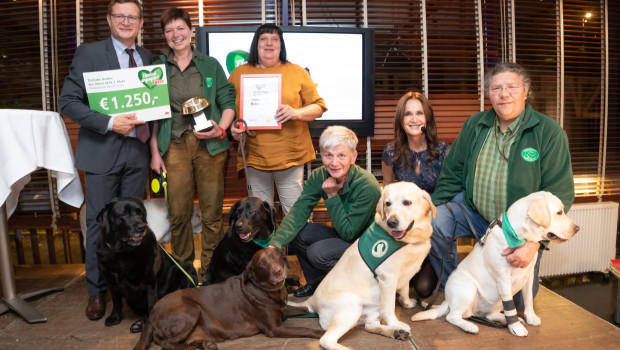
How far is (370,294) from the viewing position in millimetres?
1925

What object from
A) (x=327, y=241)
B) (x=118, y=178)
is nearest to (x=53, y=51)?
(x=118, y=178)

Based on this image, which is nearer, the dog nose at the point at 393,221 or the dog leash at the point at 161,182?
the dog nose at the point at 393,221

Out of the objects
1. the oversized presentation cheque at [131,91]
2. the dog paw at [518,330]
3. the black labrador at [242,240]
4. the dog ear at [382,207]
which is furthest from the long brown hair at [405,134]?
the oversized presentation cheque at [131,91]

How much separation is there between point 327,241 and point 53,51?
3.35 meters

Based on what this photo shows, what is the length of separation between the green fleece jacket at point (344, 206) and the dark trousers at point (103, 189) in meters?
1.01

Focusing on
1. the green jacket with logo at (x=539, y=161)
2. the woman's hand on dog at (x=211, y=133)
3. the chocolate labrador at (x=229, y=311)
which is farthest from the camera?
the woman's hand on dog at (x=211, y=133)

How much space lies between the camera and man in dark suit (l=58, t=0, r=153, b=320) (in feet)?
7.90

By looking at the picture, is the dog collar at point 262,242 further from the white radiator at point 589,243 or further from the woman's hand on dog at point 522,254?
the white radiator at point 589,243

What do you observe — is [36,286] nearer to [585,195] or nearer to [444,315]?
[444,315]

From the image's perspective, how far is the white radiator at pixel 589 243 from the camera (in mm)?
3682

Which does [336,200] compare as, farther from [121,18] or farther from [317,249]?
[121,18]

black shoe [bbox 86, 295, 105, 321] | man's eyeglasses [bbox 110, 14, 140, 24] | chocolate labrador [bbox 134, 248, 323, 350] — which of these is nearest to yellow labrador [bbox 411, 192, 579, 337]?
chocolate labrador [bbox 134, 248, 323, 350]

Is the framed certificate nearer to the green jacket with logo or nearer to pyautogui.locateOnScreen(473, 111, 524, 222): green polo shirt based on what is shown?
pyautogui.locateOnScreen(473, 111, 524, 222): green polo shirt

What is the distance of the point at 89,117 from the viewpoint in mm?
2385
